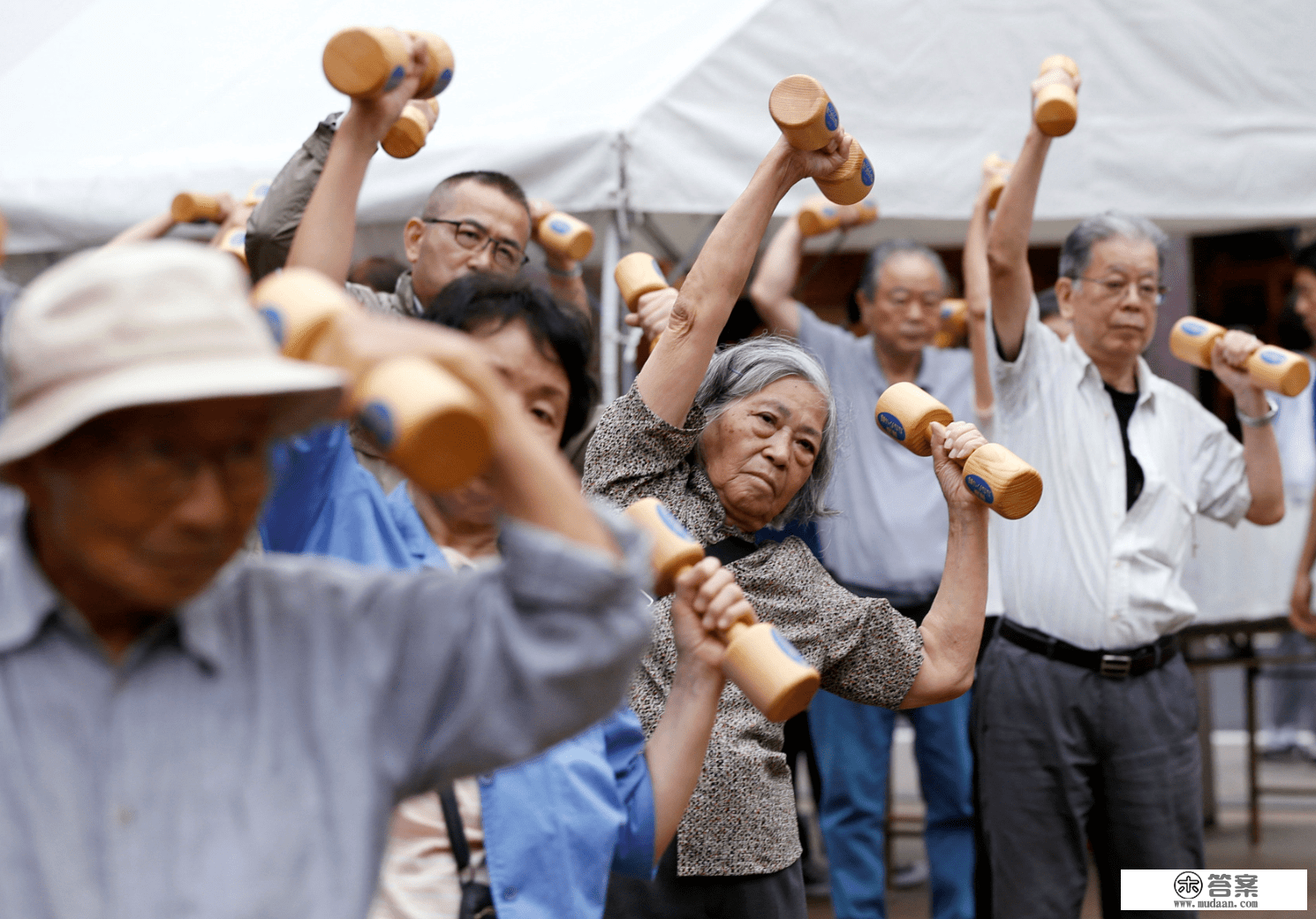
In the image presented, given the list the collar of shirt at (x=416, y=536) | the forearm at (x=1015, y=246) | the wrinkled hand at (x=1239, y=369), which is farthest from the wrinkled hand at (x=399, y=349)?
the wrinkled hand at (x=1239, y=369)

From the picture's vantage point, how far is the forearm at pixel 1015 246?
3.16 m

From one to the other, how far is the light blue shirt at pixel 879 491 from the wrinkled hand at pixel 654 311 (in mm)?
1379

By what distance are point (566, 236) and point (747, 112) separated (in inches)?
29.7

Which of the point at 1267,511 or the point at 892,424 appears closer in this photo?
the point at 892,424

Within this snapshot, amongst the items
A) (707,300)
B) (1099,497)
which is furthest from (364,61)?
(1099,497)

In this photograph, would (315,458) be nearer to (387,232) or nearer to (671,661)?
(671,661)

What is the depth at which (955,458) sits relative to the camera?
2.27 m

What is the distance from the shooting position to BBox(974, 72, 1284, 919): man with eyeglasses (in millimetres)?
3258

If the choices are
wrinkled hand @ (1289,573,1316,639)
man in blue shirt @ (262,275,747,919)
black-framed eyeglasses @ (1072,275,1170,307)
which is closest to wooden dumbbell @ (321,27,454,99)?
man in blue shirt @ (262,275,747,919)

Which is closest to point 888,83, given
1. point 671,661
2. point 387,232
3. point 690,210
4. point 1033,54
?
point 1033,54

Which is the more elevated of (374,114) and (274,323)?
(374,114)

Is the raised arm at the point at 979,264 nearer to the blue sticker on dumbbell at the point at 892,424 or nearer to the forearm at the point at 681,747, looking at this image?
the blue sticker on dumbbell at the point at 892,424

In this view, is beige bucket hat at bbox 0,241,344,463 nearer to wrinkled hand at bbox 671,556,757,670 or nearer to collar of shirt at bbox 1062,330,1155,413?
wrinkled hand at bbox 671,556,757,670

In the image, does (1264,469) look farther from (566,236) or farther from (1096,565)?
(566,236)
